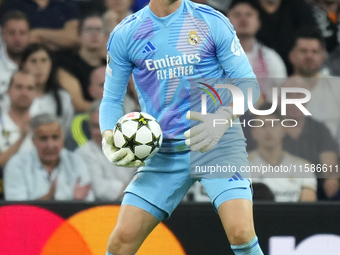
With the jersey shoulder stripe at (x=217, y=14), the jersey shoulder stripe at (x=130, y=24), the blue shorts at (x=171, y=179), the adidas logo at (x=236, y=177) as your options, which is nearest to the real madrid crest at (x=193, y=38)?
the jersey shoulder stripe at (x=217, y=14)

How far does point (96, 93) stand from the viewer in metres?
4.43

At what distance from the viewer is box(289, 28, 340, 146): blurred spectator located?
14.1 ft

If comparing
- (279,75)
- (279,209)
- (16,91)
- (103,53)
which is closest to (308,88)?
(279,75)

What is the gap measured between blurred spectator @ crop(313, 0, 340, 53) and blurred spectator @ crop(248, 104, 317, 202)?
3.25 feet

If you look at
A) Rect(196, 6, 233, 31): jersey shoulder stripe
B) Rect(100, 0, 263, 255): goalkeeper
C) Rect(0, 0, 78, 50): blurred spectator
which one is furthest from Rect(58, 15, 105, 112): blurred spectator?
Rect(196, 6, 233, 31): jersey shoulder stripe

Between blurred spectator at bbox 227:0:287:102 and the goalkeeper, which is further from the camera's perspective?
blurred spectator at bbox 227:0:287:102

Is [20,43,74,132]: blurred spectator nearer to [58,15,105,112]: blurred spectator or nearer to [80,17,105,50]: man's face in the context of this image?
[58,15,105,112]: blurred spectator

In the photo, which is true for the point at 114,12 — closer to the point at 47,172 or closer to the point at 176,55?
the point at 47,172

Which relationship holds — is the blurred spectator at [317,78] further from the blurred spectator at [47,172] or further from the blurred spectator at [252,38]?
the blurred spectator at [47,172]

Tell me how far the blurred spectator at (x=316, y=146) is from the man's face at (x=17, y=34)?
8.12ft

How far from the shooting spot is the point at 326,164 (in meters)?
4.19

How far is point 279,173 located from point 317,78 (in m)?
0.96

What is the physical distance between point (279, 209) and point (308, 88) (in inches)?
50.3

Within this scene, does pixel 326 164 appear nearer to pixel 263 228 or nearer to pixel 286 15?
pixel 263 228
